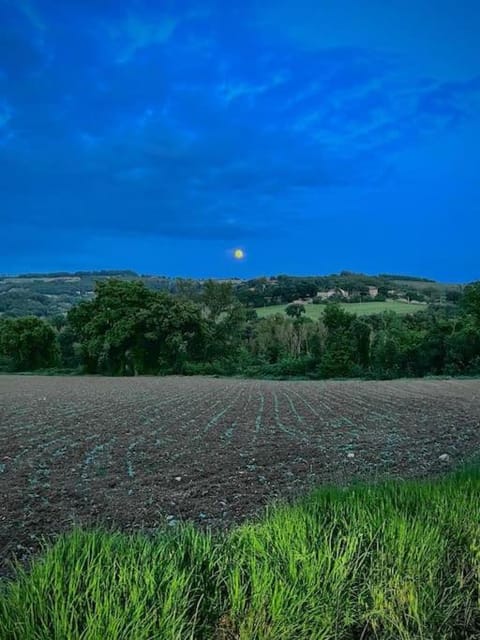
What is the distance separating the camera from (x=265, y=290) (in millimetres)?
95625

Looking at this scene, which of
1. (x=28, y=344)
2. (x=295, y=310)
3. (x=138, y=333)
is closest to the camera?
(x=138, y=333)

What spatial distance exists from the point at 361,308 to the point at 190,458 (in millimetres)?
71505

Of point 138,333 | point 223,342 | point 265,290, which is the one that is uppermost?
point 265,290

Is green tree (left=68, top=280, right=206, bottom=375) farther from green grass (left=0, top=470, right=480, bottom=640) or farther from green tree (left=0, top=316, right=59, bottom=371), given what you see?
green grass (left=0, top=470, right=480, bottom=640)

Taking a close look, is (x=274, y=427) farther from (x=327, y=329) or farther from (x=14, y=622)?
(x=327, y=329)

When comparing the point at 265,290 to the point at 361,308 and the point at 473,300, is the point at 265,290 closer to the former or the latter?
the point at 361,308

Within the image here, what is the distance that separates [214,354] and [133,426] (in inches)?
1724

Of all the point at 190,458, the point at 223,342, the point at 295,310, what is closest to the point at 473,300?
the point at 223,342

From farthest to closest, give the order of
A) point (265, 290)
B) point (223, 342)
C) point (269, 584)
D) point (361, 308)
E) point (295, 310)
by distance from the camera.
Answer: point (265, 290)
point (295, 310)
point (361, 308)
point (223, 342)
point (269, 584)

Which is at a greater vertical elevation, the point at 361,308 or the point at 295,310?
the point at 361,308

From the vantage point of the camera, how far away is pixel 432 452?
960 cm

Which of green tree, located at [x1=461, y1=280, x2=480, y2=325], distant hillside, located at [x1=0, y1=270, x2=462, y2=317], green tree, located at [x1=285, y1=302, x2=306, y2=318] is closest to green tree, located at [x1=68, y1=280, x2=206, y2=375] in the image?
distant hillside, located at [x1=0, y1=270, x2=462, y2=317]

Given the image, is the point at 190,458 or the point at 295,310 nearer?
the point at 190,458

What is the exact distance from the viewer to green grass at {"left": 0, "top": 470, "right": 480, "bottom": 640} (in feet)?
7.36
